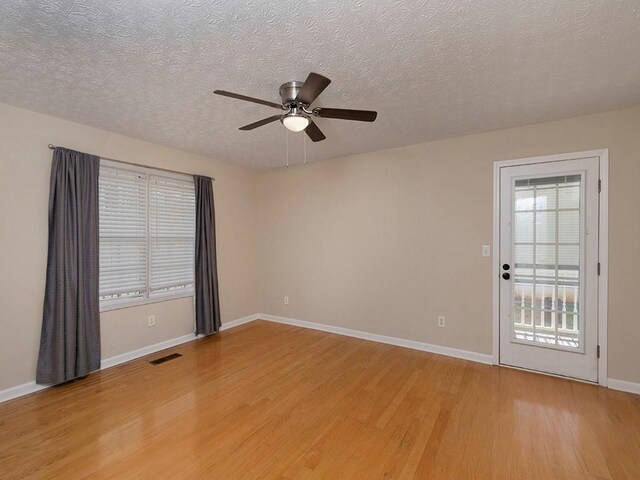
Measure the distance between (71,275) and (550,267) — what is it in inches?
187

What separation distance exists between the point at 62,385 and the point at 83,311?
27.1 inches

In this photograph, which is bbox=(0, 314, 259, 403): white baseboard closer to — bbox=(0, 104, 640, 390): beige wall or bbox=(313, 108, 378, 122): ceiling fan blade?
bbox=(0, 104, 640, 390): beige wall

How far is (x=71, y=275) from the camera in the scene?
9.46 feet

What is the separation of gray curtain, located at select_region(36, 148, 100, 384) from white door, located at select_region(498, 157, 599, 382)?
431cm

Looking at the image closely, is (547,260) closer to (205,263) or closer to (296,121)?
(296,121)

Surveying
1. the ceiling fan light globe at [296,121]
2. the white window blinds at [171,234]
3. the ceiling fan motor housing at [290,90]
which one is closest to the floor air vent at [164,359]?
the white window blinds at [171,234]

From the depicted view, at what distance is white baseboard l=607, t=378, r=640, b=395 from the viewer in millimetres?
2646

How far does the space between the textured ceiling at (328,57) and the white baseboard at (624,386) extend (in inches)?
97.6

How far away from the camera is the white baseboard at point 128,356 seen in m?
2.58

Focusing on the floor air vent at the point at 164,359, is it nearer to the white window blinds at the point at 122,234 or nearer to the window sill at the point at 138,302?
the window sill at the point at 138,302

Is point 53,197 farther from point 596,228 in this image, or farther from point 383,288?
point 596,228

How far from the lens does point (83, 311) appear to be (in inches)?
116

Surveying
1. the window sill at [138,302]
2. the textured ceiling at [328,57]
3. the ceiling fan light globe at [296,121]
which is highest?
the textured ceiling at [328,57]

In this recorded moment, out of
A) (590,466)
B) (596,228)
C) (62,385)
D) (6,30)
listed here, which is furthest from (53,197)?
(596,228)
